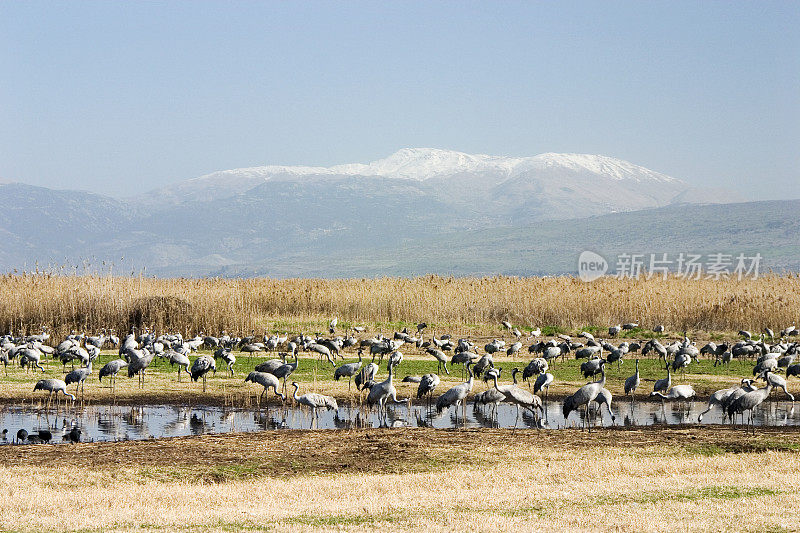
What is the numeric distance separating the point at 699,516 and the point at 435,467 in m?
4.16

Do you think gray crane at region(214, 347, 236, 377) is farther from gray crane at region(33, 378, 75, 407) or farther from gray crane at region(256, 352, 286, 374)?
gray crane at region(33, 378, 75, 407)

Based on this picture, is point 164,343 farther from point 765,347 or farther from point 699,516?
point 699,516

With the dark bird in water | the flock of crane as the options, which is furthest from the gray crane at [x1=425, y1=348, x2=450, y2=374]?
the dark bird in water

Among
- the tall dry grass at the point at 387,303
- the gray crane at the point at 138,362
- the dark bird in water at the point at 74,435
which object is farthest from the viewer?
the tall dry grass at the point at 387,303

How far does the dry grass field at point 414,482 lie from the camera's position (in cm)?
1038

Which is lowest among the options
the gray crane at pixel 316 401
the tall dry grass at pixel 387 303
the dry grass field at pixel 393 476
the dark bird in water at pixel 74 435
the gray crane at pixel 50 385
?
the dark bird in water at pixel 74 435

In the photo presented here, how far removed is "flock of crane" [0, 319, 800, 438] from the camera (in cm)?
1816

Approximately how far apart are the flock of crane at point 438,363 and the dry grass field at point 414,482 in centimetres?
195

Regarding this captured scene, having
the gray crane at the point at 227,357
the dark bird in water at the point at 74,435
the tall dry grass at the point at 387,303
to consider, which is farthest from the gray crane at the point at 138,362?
the tall dry grass at the point at 387,303

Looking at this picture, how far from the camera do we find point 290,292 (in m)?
39.7

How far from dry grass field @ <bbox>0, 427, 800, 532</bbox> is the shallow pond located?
1.82 metres

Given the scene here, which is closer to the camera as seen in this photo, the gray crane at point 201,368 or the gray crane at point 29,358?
the gray crane at point 201,368

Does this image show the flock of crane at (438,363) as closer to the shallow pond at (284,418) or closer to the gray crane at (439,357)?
the gray crane at (439,357)

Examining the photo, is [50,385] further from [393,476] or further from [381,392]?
[393,476]
